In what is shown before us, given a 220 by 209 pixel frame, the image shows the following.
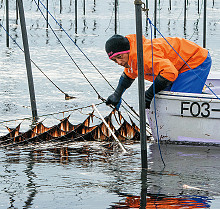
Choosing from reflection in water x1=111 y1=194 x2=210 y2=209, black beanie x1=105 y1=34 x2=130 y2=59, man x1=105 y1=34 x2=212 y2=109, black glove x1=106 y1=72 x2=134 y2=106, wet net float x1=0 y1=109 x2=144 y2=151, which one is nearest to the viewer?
reflection in water x1=111 y1=194 x2=210 y2=209

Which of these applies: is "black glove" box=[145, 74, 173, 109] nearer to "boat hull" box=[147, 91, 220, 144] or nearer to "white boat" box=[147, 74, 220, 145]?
"white boat" box=[147, 74, 220, 145]

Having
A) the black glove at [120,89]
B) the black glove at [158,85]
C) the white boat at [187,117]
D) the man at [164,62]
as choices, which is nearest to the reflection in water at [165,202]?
the man at [164,62]

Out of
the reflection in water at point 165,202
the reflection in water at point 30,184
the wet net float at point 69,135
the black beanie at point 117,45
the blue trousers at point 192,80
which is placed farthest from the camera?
the wet net float at point 69,135

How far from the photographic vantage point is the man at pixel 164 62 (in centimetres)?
1054

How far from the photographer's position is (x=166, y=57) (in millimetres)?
11055

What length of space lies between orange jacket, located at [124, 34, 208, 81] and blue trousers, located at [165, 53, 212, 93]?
9cm

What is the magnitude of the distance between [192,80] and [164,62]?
995 mm

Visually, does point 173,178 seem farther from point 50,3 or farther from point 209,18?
point 50,3

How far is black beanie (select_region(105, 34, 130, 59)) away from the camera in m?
10.4

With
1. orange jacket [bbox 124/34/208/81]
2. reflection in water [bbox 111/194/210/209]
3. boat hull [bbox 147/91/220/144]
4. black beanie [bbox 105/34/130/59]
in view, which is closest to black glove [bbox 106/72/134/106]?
orange jacket [bbox 124/34/208/81]

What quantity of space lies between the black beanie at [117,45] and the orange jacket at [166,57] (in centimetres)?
16

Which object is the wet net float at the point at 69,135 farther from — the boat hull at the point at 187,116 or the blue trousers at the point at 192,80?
the blue trousers at the point at 192,80

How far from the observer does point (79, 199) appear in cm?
766

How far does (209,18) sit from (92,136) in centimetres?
5659
